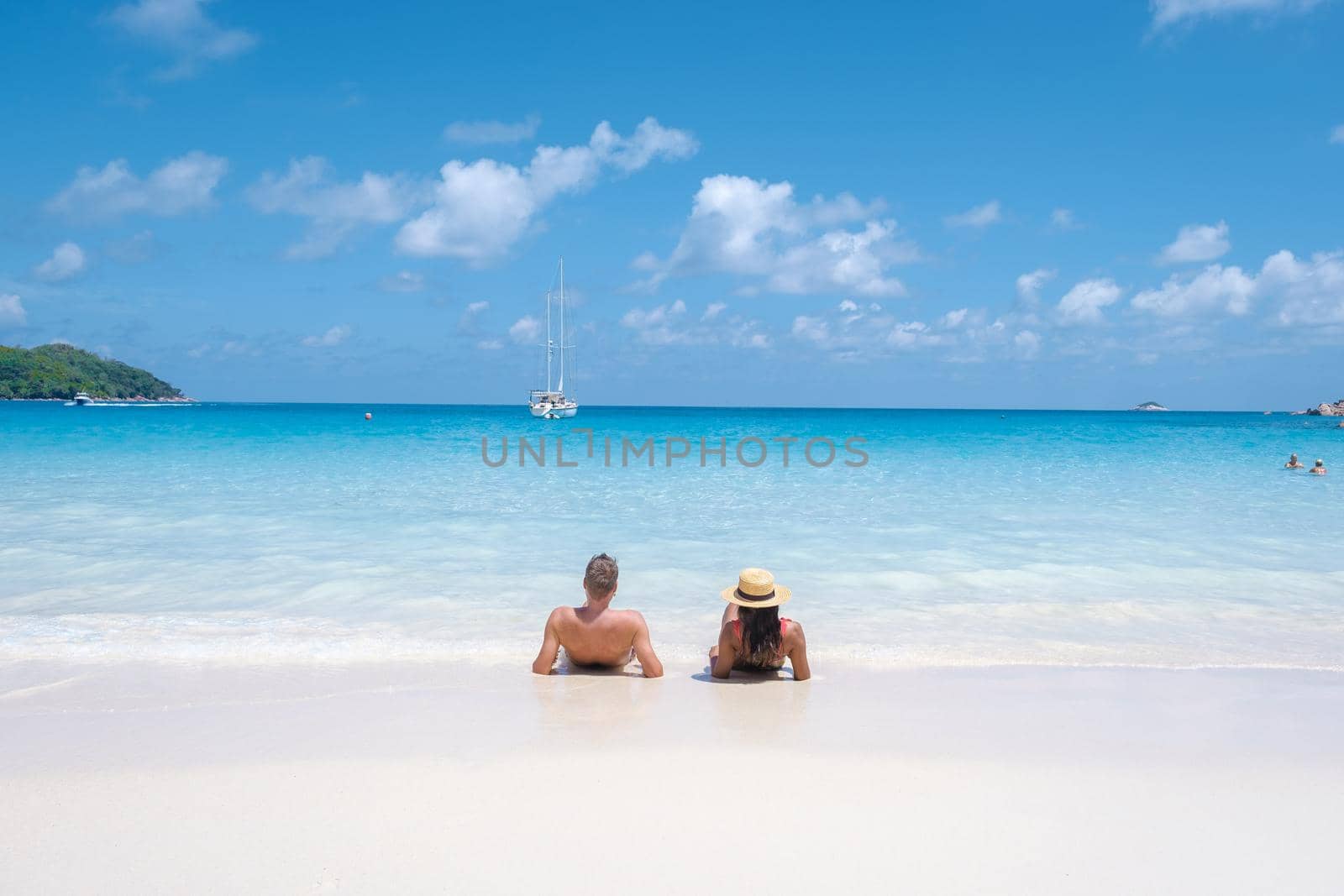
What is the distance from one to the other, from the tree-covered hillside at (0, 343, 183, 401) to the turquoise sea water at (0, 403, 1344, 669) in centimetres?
13658

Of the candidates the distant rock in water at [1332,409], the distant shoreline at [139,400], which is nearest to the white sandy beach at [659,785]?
the distant rock in water at [1332,409]

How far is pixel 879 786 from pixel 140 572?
8.61m

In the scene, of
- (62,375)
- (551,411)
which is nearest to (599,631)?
(551,411)

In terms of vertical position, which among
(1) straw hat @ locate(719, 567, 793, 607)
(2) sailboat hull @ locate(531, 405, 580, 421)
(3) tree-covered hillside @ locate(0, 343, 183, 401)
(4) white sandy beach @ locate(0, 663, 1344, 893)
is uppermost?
(3) tree-covered hillside @ locate(0, 343, 183, 401)

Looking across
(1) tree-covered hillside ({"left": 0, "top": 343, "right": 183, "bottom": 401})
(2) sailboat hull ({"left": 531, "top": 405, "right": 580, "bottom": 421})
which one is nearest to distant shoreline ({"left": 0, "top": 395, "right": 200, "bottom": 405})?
(1) tree-covered hillside ({"left": 0, "top": 343, "right": 183, "bottom": 401})

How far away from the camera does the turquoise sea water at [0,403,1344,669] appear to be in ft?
21.7

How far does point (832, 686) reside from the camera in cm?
539

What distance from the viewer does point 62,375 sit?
130 m

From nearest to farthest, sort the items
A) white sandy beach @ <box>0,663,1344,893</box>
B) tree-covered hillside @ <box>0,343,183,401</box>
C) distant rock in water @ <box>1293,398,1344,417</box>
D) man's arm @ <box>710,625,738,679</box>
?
white sandy beach @ <box>0,663,1344,893</box> < man's arm @ <box>710,625,738,679</box> < distant rock in water @ <box>1293,398,1344,417</box> < tree-covered hillside @ <box>0,343,183,401</box>

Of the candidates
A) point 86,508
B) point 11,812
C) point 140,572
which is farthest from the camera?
point 86,508

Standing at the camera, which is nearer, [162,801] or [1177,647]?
[162,801]

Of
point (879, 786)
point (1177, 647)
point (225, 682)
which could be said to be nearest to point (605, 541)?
point (225, 682)

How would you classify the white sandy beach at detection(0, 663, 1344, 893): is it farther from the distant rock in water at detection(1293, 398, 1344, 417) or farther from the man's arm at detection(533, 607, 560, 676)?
the distant rock in water at detection(1293, 398, 1344, 417)

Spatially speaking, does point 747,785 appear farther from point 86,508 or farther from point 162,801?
point 86,508
